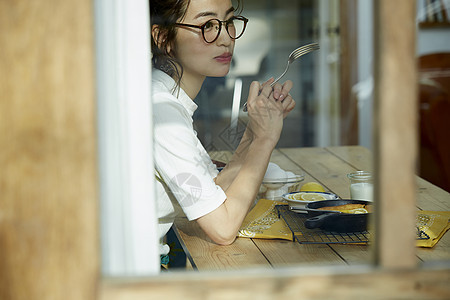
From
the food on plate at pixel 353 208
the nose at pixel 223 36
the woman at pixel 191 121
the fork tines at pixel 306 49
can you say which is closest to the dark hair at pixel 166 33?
the woman at pixel 191 121

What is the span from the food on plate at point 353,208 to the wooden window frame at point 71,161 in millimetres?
504

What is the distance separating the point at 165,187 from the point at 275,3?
4059mm

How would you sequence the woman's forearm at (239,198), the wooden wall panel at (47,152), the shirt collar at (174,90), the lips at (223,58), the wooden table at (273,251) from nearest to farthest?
the wooden wall panel at (47,152), the wooden table at (273,251), the woman's forearm at (239,198), the shirt collar at (174,90), the lips at (223,58)

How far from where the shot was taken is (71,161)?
805 millimetres

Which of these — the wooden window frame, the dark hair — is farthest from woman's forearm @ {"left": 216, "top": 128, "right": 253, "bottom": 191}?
the wooden window frame

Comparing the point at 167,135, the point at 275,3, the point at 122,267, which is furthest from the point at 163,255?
the point at 275,3

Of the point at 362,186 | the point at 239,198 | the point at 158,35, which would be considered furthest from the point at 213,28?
the point at 362,186

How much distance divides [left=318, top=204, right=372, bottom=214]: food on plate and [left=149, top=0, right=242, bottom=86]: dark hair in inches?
19.5

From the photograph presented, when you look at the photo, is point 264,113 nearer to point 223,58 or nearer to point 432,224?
point 223,58

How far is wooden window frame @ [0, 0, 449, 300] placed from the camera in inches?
31.5

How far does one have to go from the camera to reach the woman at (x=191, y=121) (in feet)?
4.22

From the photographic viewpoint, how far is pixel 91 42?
80 cm

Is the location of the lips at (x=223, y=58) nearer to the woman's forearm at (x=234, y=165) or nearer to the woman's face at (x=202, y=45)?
the woman's face at (x=202, y=45)

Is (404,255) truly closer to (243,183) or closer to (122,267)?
(122,267)
